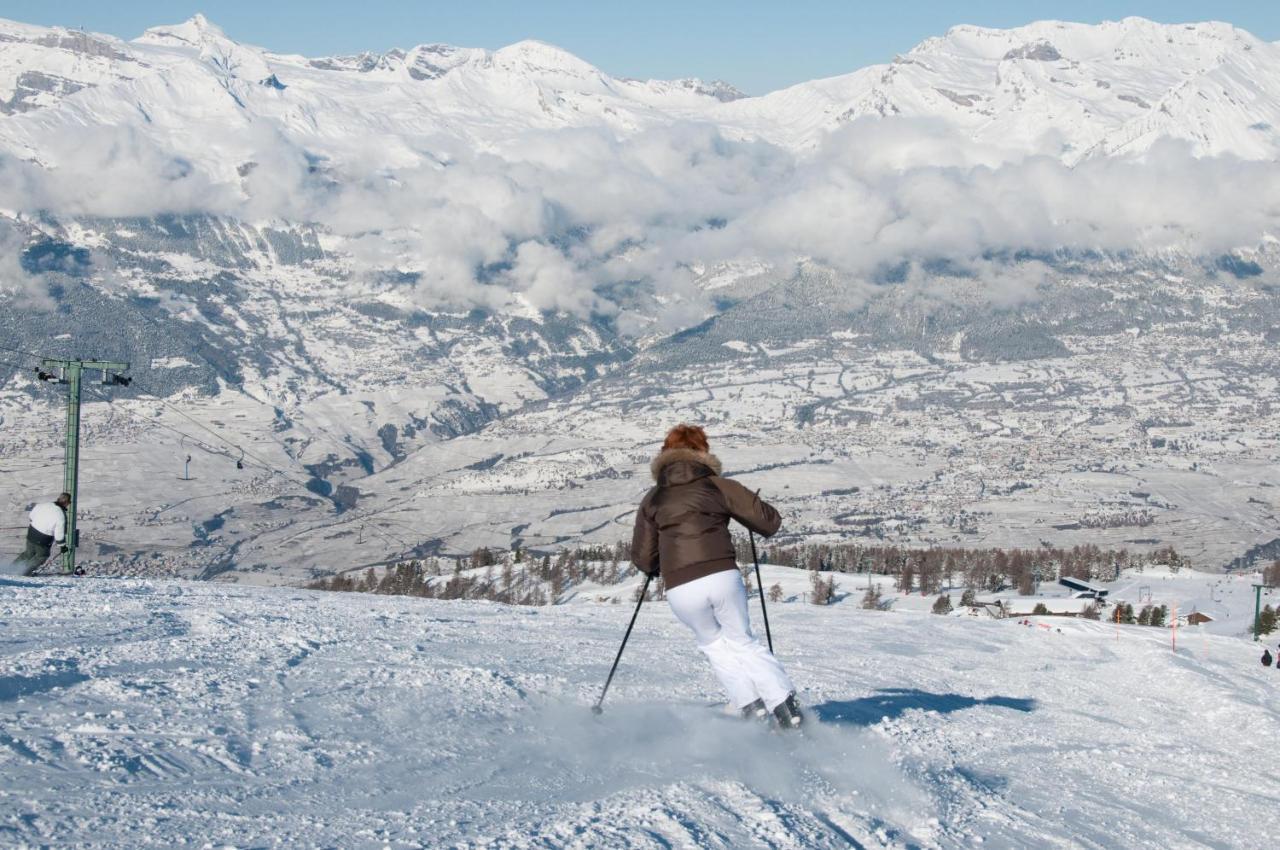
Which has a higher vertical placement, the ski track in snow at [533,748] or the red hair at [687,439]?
the red hair at [687,439]

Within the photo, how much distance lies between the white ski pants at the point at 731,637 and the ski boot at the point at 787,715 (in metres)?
0.05

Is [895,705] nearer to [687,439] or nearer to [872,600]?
[687,439]

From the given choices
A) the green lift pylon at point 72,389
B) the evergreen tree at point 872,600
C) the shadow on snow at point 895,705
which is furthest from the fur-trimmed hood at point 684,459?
the evergreen tree at point 872,600

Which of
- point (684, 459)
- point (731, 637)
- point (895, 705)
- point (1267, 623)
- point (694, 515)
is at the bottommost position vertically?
point (1267, 623)

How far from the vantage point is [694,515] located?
798 cm

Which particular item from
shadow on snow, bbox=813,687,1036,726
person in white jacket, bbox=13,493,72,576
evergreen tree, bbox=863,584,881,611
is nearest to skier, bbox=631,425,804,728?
shadow on snow, bbox=813,687,1036,726

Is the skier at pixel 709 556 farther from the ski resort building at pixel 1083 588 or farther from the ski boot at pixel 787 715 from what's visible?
the ski resort building at pixel 1083 588

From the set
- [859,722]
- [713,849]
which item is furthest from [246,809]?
[859,722]

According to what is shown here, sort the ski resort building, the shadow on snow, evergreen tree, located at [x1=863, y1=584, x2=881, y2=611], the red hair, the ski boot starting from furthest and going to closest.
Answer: the ski resort building, evergreen tree, located at [x1=863, y1=584, x2=881, y2=611], the shadow on snow, the red hair, the ski boot

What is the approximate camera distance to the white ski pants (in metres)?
7.98

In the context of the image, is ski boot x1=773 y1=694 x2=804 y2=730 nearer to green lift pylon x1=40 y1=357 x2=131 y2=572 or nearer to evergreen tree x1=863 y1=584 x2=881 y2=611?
green lift pylon x1=40 y1=357 x2=131 y2=572

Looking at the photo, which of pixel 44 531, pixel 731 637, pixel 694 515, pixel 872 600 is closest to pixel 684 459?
pixel 694 515

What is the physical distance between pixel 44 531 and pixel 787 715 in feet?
49.4

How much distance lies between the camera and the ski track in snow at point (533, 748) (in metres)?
5.55
